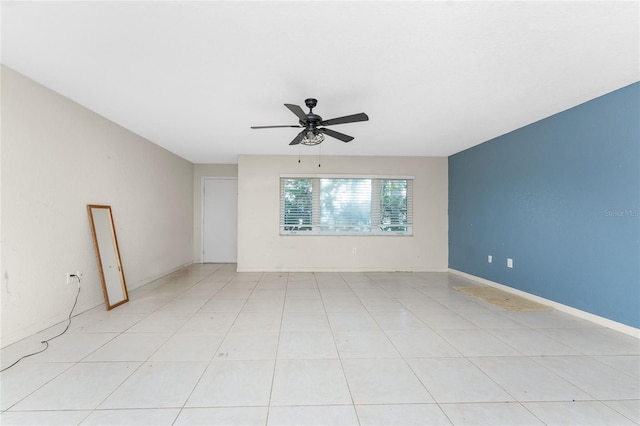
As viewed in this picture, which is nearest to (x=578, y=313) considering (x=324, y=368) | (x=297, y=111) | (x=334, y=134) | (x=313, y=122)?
(x=324, y=368)

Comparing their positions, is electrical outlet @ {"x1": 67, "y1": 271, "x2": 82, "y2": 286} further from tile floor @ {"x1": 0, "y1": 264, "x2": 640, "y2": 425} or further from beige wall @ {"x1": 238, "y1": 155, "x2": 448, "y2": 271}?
beige wall @ {"x1": 238, "y1": 155, "x2": 448, "y2": 271}

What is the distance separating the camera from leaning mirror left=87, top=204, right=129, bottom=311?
3.40m

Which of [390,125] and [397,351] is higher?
[390,125]

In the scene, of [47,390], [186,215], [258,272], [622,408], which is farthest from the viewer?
[186,215]

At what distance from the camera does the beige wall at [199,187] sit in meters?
6.64

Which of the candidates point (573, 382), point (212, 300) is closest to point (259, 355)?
point (212, 300)

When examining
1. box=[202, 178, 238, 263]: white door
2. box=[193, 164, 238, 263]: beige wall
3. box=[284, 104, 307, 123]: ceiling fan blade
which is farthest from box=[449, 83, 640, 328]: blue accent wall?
box=[193, 164, 238, 263]: beige wall

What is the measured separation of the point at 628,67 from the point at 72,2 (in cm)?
420

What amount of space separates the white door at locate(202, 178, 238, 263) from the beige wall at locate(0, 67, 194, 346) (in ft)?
6.96

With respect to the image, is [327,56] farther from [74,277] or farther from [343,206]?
[343,206]

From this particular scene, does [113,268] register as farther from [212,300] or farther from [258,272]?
[258,272]

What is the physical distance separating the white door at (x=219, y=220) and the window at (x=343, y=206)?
5.31ft

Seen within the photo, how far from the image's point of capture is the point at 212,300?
12.4 feet

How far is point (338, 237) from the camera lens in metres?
5.80
